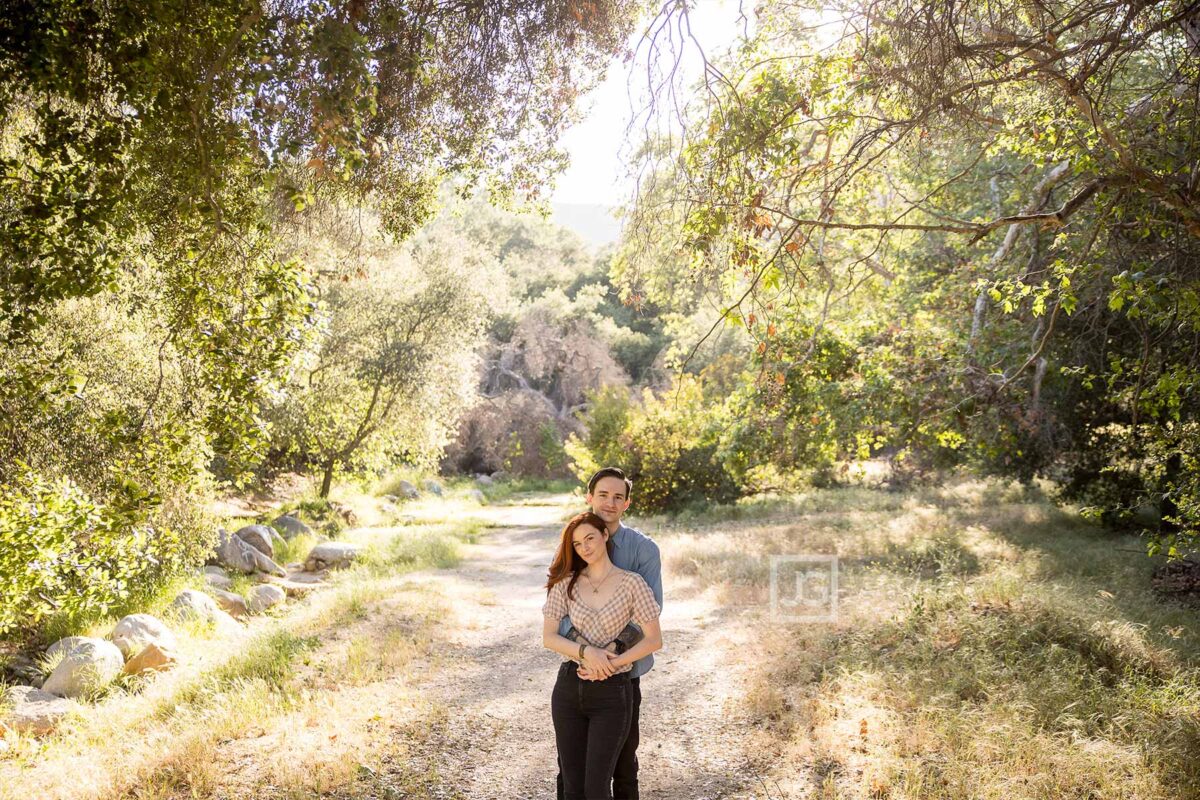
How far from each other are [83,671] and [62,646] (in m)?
1.12

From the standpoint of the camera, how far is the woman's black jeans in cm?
321

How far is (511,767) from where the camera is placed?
5387mm

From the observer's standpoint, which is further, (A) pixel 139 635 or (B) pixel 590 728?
(A) pixel 139 635

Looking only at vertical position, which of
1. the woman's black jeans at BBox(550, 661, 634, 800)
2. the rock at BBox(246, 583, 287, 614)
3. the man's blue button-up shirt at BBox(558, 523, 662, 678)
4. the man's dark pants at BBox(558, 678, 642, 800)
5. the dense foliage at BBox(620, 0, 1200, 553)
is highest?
the dense foliage at BBox(620, 0, 1200, 553)

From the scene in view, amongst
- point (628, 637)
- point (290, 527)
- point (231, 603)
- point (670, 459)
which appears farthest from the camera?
point (670, 459)

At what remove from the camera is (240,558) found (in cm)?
1351

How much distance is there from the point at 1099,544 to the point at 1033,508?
364cm

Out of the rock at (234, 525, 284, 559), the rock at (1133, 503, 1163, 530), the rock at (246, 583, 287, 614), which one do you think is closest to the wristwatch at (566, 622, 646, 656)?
the rock at (246, 583, 287, 614)

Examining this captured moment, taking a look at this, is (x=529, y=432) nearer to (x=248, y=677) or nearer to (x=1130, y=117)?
(x=248, y=677)

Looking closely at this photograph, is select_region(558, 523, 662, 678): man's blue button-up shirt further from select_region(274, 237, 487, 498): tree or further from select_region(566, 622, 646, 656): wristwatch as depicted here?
select_region(274, 237, 487, 498): tree

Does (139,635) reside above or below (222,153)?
below

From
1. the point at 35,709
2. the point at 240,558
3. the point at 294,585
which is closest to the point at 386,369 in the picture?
the point at 240,558

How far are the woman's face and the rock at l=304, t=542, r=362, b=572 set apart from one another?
12.0 metres

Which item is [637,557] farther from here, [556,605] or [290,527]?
[290,527]
